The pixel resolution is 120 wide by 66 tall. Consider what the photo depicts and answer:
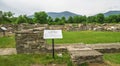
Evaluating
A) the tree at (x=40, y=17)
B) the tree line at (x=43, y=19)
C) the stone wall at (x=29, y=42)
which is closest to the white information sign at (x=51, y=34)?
the stone wall at (x=29, y=42)

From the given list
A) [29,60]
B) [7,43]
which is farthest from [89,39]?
[29,60]

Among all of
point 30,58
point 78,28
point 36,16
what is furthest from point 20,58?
point 36,16

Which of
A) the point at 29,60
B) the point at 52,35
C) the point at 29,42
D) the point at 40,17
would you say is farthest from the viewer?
the point at 40,17

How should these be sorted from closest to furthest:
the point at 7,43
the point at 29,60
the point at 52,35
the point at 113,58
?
the point at 29,60 → the point at 113,58 → the point at 52,35 → the point at 7,43

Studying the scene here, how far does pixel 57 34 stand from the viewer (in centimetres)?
1019

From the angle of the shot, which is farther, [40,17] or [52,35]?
[40,17]

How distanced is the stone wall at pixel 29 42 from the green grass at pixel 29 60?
42 cm

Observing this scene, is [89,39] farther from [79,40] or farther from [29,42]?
[29,42]

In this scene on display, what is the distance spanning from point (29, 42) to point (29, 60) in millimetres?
1521

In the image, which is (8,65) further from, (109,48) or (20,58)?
(109,48)

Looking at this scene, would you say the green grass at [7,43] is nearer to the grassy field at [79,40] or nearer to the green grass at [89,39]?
the grassy field at [79,40]

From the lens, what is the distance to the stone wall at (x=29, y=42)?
11.0m

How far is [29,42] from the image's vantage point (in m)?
11.0

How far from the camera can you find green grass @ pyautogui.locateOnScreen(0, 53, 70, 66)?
9048mm
